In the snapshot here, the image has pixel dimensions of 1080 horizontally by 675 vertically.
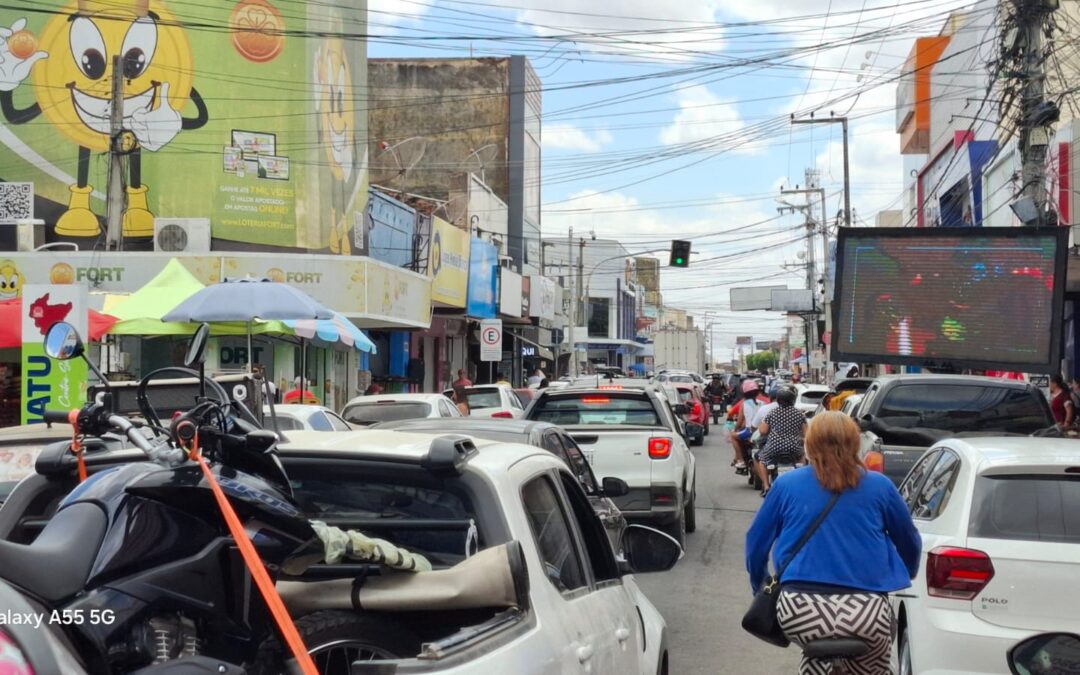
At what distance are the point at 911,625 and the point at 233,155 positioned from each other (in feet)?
83.6

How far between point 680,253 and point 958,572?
29.5 m

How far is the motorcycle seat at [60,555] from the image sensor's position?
231 cm

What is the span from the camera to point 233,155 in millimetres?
29359

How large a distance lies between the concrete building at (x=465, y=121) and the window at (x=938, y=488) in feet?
147

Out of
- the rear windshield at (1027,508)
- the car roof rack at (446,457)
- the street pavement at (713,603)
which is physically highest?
the car roof rack at (446,457)

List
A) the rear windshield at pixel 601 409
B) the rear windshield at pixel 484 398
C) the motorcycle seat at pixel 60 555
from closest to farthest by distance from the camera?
the motorcycle seat at pixel 60 555, the rear windshield at pixel 601 409, the rear windshield at pixel 484 398

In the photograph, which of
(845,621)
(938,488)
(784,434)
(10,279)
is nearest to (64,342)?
(845,621)

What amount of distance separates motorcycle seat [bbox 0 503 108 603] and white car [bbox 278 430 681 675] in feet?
2.18

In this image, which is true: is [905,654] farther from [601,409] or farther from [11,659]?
[601,409]

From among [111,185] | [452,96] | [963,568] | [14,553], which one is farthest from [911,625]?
[452,96]

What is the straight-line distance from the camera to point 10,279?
25625 mm

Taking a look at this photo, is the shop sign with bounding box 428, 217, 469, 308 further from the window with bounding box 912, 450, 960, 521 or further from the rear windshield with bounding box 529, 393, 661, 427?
the window with bounding box 912, 450, 960, 521

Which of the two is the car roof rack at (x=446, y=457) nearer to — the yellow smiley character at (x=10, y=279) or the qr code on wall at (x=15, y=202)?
the yellow smiley character at (x=10, y=279)

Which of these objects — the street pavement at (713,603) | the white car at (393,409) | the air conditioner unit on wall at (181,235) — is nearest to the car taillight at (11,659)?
the street pavement at (713,603)
